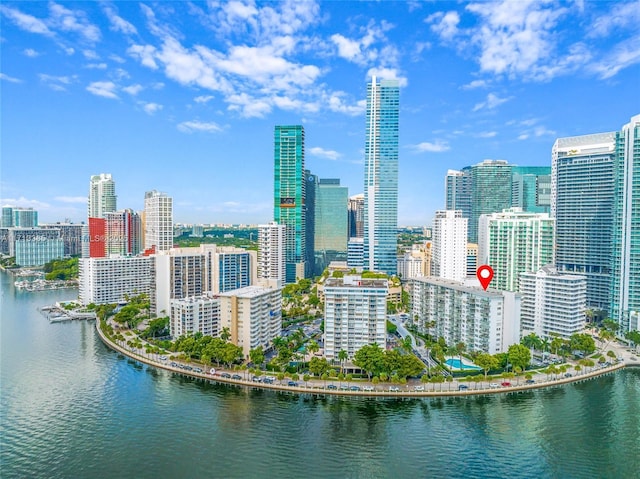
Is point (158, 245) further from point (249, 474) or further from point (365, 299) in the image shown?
point (249, 474)

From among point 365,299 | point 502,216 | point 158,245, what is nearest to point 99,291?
point 158,245

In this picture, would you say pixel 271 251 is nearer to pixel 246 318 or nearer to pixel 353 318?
pixel 246 318

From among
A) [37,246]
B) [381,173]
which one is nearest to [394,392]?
[381,173]

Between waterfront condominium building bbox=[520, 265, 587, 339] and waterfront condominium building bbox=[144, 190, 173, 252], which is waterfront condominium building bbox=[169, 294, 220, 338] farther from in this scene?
waterfront condominium building bbox=[520, 265, 587, 339]

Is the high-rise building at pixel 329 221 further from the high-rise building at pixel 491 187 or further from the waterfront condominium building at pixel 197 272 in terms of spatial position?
the waterfront condominium building at pixel 197 272

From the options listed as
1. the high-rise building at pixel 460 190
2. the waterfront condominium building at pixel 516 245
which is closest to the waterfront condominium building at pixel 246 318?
the waterfront condominium building at pixel 516 245

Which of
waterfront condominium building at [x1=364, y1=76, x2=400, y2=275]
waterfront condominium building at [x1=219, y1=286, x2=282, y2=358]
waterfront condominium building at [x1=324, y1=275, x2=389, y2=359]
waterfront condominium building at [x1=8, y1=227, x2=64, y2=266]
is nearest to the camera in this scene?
waterfront condominium building at [x1=324, y1=275, x2=389, y2=359]

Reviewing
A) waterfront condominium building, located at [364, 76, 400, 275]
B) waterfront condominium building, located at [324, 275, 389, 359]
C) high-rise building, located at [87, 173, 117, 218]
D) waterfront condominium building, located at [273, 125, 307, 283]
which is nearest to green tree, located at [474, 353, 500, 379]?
waterfront condominium building, located at [324, 275, 389, 359]
